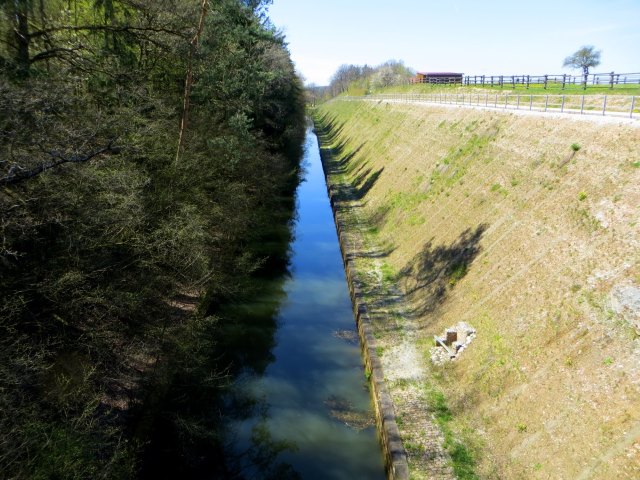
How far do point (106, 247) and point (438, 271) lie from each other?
10362 mm

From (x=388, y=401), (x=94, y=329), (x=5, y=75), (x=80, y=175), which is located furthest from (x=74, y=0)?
(x=388, y=401)

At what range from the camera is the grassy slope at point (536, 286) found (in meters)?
7.88

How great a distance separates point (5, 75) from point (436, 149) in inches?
793

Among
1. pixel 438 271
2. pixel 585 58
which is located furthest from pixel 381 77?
pixel 438 271

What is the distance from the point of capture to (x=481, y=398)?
1007cm

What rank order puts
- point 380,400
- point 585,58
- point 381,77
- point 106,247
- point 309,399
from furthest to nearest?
point 381,77
point 585,58
point 309,399
point 380,400
point 106,247

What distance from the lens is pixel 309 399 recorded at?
1230 centimetres

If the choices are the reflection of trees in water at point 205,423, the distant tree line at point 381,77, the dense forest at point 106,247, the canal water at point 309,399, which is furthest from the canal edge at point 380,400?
the distant tree line at point 381,77

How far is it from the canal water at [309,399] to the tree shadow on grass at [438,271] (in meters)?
2.43

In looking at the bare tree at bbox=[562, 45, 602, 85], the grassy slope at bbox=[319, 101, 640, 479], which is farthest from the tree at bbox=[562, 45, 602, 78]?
the grassy slope at bbox=[319, 101, 640, 479]

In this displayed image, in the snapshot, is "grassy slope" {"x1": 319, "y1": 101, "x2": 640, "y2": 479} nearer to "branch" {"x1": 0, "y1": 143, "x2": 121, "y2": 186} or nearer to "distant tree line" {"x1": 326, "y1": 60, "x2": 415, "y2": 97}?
"branch" {"x1": 0, "y1": 143, "x2": 121, "y2": 186}

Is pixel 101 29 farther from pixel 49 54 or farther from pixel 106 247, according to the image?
pixel 106 247

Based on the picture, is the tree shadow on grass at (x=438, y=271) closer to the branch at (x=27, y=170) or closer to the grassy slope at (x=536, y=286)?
the grassy slope at (x=536, y=286)

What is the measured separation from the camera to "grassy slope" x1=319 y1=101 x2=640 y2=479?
310 inches
